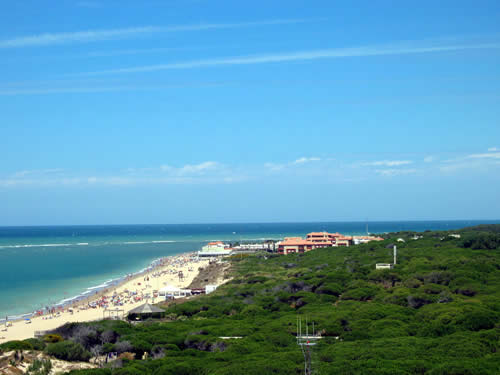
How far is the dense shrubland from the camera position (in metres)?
16.5

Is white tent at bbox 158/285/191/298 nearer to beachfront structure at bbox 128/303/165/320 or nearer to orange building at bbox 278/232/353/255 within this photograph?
beachfront structure at bbox 128/303/165/320

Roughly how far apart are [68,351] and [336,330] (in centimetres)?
1065

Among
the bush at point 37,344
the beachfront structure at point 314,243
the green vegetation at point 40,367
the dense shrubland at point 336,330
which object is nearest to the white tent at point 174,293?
the dense shrubland at point 336,330

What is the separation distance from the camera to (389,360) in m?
16.2

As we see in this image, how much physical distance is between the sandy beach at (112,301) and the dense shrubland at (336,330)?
10414 millimetres

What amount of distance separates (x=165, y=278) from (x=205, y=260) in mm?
22217

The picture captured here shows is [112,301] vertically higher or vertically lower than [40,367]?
lower

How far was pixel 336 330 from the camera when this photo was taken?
22141mm

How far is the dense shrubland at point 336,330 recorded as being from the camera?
16.5 meters

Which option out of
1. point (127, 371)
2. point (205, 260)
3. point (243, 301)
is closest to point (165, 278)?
point (205, 260)

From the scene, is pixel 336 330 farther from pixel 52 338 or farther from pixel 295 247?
pixel 295 247

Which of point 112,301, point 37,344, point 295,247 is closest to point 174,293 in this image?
point 112,301

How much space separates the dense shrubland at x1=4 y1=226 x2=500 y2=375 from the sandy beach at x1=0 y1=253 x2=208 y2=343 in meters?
10.4

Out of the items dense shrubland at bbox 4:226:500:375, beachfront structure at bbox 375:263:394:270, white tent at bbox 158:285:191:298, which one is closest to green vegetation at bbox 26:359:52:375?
dense shrubland at bbox 4:226:500:375
